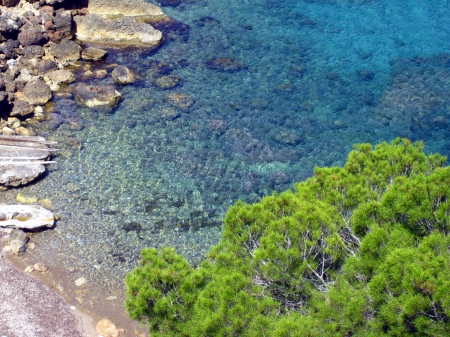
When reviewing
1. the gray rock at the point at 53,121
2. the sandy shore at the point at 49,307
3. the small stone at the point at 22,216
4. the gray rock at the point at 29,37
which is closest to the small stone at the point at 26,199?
the small stone at the point at 22,216

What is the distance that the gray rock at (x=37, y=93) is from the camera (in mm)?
22844

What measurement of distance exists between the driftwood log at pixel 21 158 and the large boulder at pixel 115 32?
905 cm

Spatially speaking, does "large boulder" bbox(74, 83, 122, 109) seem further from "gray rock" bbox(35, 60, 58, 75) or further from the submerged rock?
the submerged rock

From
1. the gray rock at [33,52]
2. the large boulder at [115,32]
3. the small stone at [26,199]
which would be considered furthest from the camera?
the large boulder at [115,32]

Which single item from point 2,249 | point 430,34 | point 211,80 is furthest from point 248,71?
point 2,249

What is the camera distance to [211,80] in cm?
2598

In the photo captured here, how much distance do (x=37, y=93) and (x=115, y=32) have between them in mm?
6811

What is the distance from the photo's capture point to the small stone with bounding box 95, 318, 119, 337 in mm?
14258

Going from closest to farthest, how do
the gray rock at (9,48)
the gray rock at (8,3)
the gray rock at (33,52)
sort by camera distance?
the gray rock at (9,48) → the gray rock at (33,52) → the gray rock at (8,3)

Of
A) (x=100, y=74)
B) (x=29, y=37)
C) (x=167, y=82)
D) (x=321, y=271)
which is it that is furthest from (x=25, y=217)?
(x=29, y=37)

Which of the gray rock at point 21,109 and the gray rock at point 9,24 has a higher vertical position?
the gray rock at point 9,24

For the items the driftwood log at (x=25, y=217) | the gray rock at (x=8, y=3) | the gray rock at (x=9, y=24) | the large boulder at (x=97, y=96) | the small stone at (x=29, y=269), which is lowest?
the small stone at (x=29, y=269)

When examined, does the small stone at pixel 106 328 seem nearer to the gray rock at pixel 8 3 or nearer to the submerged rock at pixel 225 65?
the submerged rock at pixel 225 65

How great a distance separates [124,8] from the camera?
98.8 feet
